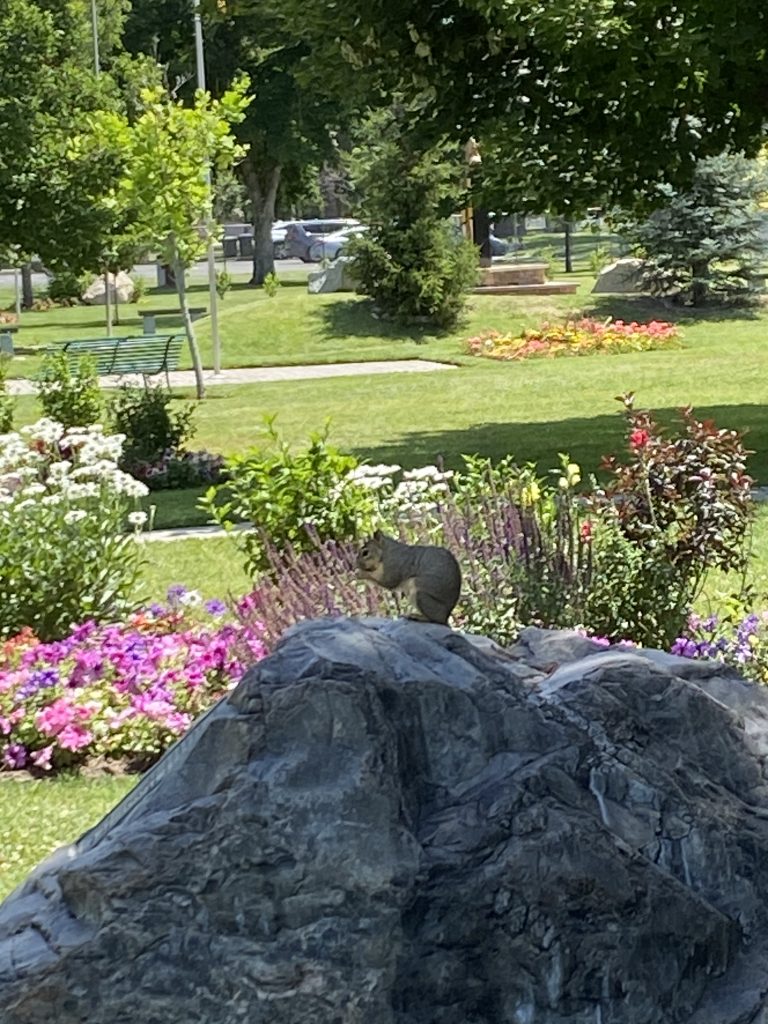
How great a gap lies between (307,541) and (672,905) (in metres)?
5.19

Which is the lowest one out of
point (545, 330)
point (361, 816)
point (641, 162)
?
point (545, 330)

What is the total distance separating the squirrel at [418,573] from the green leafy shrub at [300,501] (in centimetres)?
349

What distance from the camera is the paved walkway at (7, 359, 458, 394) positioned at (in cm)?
2594

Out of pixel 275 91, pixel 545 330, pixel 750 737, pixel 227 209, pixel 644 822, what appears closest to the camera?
pixel 644 822

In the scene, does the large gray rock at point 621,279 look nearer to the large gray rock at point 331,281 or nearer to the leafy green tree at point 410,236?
the leafy green tree at point 410,236

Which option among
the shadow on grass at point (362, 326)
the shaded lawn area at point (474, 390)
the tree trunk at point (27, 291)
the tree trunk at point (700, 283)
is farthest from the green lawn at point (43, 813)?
the tree trunk at point (27, 291)

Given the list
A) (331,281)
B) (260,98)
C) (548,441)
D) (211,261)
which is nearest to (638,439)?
(548,441)

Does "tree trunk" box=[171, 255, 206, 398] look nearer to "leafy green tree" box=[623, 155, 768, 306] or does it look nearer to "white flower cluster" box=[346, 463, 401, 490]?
"leafy green tree" box=[623, 155, 768, 306]

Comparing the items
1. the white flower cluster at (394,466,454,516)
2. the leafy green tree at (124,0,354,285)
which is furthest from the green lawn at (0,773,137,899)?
the leafy green tree at (124,0,354,285)

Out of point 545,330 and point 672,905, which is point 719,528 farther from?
point 545,330

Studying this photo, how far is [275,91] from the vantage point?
1745 inches

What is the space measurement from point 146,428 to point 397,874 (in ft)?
43.7

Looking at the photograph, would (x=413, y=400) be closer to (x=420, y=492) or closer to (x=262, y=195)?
(x=420, y=492)

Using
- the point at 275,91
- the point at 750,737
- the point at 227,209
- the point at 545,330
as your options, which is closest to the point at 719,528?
the point at 750,737
